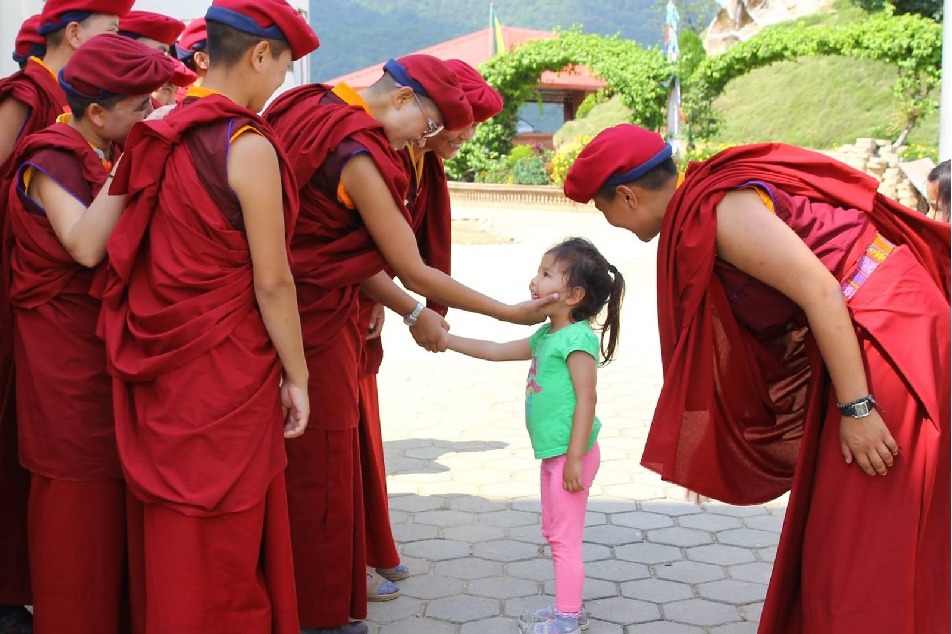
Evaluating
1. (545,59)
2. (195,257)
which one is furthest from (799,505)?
(545,59)

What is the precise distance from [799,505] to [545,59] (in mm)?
23803

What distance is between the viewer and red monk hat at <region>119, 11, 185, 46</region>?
3.85 meters

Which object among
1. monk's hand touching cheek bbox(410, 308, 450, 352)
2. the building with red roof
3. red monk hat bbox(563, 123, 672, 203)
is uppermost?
the building with red roof

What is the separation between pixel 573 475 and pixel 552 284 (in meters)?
0.58

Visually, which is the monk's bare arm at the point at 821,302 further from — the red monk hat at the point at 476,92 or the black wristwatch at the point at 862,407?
the red monk hat at the point at 476,92

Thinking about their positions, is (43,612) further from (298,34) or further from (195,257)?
(298,34)

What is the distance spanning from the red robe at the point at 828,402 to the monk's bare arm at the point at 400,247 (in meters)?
0.61

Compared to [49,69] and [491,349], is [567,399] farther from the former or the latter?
[49,69]

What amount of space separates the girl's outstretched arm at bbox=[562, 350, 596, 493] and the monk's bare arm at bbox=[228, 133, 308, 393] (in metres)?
0.98

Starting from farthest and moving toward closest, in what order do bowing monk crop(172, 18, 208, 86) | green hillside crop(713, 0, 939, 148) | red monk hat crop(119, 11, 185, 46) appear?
1. green hillside crop(713, 0, 939, 148)
2. bowing monk crop(172, 18, 208, 86)
3. red monk hat crop(119, 11, 185, 46)

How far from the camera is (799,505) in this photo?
2.76 metres

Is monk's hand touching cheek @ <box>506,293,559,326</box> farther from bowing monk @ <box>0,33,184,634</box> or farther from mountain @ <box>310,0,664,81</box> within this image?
mountain @ <box>310,0,664,81</box>

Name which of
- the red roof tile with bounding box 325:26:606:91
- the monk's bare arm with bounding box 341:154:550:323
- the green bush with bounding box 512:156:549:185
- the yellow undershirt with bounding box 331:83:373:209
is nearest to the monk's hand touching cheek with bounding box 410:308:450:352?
the monk's bare arm with bounding box 341:154:550:323

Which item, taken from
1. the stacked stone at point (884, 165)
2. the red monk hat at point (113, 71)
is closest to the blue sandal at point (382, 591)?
the red monk hat at point (113, 71)
